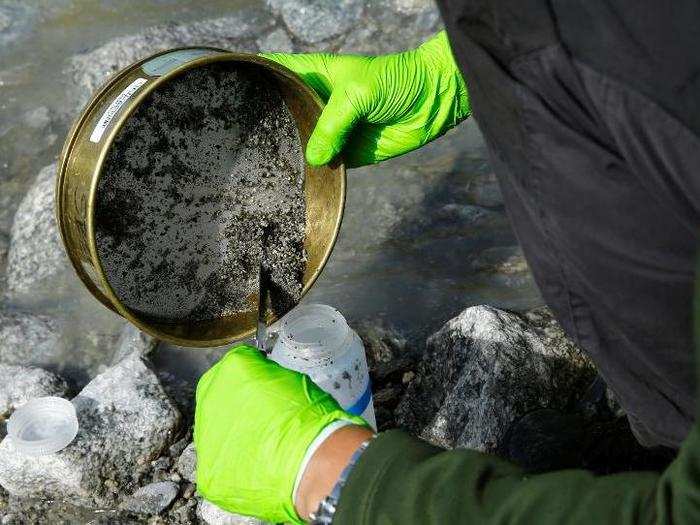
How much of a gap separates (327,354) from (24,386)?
4.45 feet

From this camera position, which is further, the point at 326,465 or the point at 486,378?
the point at 486,378

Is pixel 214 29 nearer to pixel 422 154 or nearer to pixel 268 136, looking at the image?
pixel 422 154

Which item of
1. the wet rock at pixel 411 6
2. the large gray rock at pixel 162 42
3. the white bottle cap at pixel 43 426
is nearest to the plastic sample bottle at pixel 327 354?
the white bottle cap at pixel 43 426

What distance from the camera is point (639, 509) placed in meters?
1.27

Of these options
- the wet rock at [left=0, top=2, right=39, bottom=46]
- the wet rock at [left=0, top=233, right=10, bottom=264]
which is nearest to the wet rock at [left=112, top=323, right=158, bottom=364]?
the wet rock at [left=0, top=233, right=10, bottom=264]

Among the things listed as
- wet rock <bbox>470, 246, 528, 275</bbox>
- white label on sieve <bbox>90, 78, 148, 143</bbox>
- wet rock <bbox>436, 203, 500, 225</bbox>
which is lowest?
wet rock <bbox>470, 246, 528, 275</bbox>

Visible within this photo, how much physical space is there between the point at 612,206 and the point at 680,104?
23 cm

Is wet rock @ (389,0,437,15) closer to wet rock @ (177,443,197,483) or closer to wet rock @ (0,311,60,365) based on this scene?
wet rock @ (0,311,60,365)

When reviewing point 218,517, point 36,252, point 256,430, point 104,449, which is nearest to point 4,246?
point 36,252

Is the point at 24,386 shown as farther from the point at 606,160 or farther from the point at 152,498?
the point at 606,160

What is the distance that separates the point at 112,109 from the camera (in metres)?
2.12

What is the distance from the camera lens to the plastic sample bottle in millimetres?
2686

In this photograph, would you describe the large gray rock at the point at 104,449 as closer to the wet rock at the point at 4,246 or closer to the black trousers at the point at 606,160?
the wet rock at the point at 4,246

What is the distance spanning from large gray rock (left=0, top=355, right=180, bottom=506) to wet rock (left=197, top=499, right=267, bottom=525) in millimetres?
295
